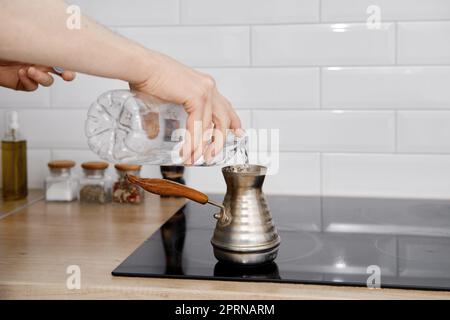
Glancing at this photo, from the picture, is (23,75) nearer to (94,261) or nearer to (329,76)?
(94,261)

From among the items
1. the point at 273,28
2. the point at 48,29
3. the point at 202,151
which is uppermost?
the point at 273,28

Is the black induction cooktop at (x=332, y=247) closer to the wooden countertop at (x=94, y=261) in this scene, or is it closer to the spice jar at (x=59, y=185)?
the wooden countertop at (x=94, y=261)

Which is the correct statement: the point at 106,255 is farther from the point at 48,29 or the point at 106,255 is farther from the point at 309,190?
the point at 309,190

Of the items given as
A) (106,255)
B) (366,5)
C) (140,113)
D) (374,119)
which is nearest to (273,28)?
(366,5)

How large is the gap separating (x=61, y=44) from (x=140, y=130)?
0.38 meters

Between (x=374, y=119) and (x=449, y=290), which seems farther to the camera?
(x=374, y=119)

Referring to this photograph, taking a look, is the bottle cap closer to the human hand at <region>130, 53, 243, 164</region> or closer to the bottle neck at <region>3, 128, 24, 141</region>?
the bottle neck at <region>3, 128, 24, 141</region>

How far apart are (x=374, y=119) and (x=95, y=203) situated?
725 millimetres

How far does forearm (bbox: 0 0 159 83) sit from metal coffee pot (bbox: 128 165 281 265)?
7.7 inches

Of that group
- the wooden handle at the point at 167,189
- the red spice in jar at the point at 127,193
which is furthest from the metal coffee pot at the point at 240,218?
the red spice in jar at the point at 127,193

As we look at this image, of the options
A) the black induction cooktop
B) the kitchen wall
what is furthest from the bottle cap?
the black induction cooktop

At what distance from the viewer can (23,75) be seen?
44.8 inches

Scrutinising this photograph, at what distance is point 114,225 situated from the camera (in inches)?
47.8

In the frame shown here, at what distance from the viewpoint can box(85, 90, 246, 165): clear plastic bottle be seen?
111cm
